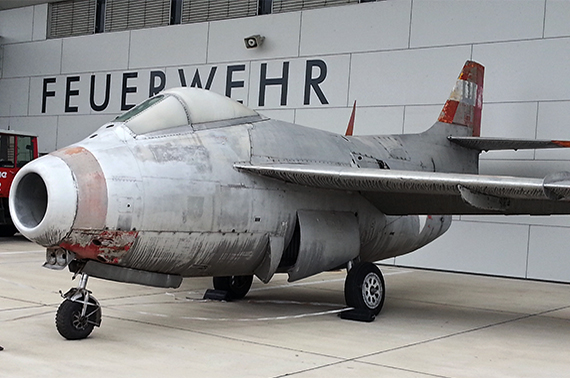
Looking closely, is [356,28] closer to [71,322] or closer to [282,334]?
[282,334]

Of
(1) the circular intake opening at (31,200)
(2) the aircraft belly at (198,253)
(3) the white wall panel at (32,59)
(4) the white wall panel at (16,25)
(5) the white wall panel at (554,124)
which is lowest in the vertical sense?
(2) the aircraft belly at (198,253)

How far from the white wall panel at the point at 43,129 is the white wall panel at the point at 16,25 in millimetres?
2348

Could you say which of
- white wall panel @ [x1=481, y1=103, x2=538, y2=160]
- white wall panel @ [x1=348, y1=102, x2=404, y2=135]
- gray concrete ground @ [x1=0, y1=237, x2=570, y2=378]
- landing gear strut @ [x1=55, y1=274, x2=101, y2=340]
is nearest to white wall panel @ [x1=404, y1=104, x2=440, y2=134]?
white wall panel @ [x1=348, y1=102, x2=404, y2=135]

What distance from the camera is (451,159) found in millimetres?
10867

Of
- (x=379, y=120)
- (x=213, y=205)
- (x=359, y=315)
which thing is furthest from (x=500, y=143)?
(x=213, y=205)

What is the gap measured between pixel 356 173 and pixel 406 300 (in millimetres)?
3371

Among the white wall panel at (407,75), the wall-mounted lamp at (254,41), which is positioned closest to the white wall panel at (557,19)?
the white wall panel at (407,75)

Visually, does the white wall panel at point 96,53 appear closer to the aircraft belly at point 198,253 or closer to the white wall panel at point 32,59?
the white wall panel at point 32,59

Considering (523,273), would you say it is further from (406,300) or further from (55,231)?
(55,231)

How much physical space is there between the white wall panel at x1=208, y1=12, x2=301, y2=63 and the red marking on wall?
32.9 feet

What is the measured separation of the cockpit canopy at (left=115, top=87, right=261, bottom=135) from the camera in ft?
23.1

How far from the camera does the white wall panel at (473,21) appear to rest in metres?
13.4

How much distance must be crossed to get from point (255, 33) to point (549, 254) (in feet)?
25.9

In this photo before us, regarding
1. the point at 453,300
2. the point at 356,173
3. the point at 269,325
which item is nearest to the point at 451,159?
the point at 453,300
